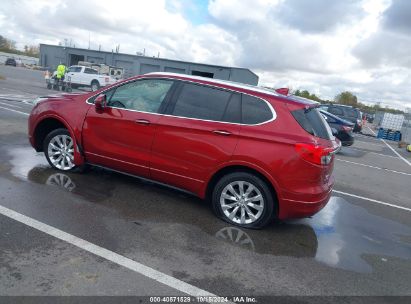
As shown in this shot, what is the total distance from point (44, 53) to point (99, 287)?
5360 centimetres

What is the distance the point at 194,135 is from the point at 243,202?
1.05m

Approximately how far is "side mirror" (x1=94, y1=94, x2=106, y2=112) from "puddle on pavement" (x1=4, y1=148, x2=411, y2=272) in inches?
45.0

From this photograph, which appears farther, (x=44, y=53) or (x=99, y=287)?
(x=44, y=53)

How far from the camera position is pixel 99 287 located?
10.1 ft

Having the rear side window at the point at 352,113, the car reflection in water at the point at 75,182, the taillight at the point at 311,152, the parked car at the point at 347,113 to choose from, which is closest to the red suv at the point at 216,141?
the taillight at the point at 311,152

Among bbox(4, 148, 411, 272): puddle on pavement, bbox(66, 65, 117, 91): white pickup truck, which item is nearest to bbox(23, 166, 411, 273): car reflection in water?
bbox(4, 148, 411, 272): puddle on pavement

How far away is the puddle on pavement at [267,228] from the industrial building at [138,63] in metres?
30.5

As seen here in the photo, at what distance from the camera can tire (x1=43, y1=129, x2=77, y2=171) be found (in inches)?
225

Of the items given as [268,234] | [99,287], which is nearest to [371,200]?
[268,234]

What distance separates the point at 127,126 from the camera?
514 cm

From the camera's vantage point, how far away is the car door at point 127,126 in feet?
16.6

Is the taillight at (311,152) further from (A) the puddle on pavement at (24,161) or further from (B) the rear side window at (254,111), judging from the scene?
(A) the puddle on pavement at (24,161)

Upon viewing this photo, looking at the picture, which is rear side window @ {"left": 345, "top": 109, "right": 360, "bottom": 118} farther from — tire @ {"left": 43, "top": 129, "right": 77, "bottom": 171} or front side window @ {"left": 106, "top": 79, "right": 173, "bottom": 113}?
tire @ {"left": 43, "top": 129, "right": 77, "bottom": 171}

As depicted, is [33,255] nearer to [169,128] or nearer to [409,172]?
[169,128]
